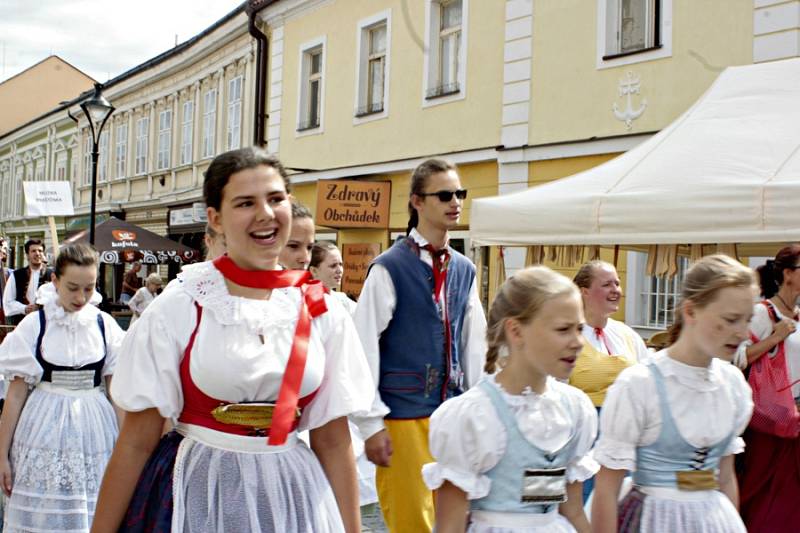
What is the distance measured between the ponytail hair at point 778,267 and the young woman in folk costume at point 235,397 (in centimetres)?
355

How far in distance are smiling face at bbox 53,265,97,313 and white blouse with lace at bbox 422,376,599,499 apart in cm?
297

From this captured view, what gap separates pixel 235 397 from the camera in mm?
2381

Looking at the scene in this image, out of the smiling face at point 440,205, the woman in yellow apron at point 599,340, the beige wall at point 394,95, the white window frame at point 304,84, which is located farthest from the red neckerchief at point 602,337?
the white window frame at point 304,84

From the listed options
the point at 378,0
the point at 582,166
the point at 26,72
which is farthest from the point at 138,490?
the point at 26,72

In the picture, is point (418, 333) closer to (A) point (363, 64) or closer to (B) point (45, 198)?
(B) point (45, 198)

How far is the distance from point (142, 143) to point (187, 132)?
401cm

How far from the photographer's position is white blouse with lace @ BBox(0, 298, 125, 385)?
5.10 m

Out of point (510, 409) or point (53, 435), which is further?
point (53, 435)

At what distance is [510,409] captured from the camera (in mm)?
2822

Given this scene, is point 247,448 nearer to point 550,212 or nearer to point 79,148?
point 550,212

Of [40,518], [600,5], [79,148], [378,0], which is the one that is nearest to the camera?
[40,518]

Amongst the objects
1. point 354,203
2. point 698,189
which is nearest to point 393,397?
point 698,189

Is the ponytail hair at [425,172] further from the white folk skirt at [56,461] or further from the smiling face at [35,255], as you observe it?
the smiling face at [35,255]

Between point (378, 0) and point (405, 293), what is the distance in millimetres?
12709
